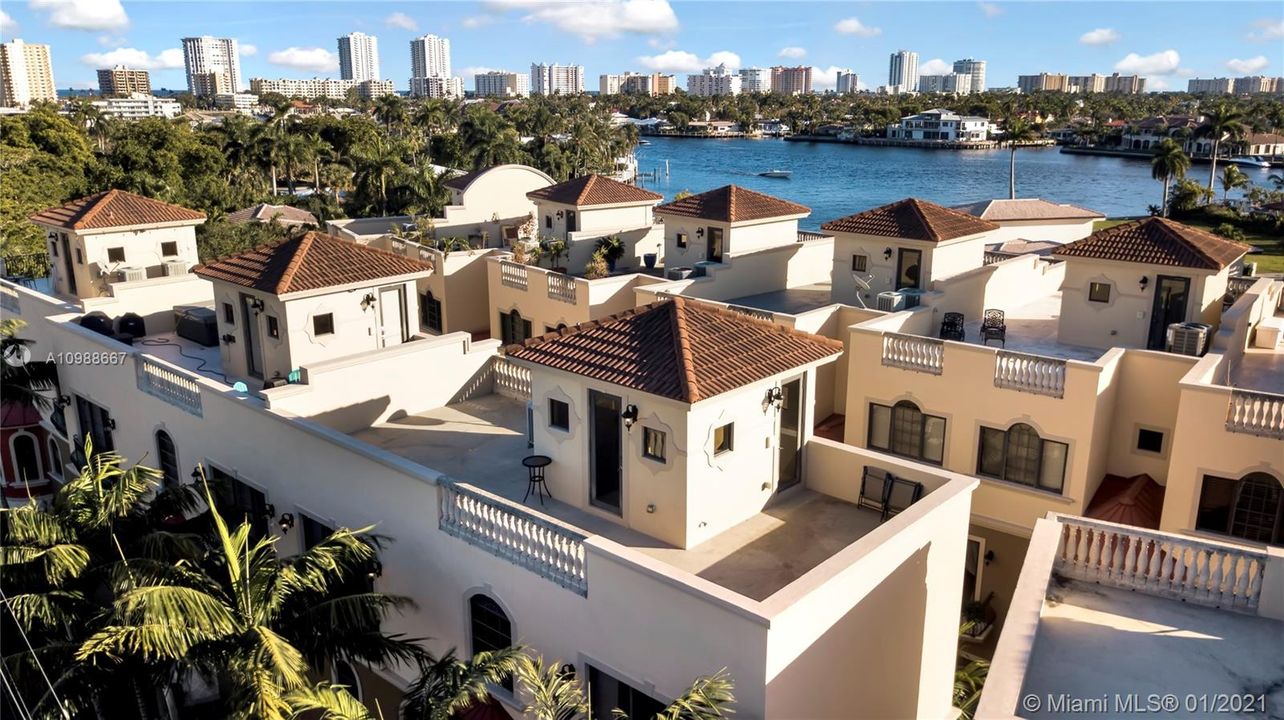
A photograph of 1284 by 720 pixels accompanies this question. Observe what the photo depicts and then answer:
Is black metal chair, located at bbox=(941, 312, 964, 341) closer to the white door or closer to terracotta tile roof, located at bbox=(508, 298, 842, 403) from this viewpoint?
terracotta tile roof, located at bbox=(508, 298, 842, 403)

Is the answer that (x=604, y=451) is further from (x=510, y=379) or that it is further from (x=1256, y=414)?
(x=1256, y=414)

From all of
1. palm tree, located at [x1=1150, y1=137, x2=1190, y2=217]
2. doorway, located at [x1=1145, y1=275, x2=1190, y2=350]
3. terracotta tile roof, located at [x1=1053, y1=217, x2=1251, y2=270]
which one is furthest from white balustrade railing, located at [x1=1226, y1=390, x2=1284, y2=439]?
palm tree, located at [x1=1150, y1=137, x2=1190, y2=217]

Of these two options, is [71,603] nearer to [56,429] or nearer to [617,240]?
[56,429]

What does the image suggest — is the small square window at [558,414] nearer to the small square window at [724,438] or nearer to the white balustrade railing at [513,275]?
the small square window at [724,438]

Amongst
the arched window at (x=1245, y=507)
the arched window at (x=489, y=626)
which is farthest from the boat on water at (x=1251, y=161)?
the arched window at (x=489, y=626)

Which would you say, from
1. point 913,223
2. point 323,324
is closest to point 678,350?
point 323,324
